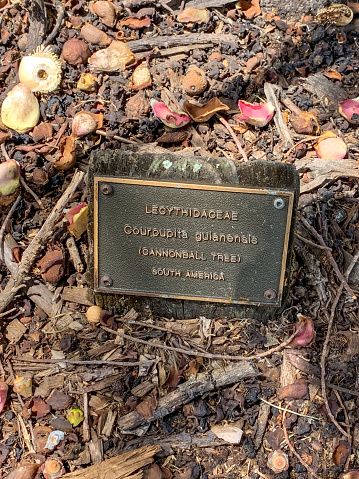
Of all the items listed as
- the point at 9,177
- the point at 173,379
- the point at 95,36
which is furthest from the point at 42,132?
the point at 173,379

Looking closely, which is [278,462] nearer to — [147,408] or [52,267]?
[147,408]

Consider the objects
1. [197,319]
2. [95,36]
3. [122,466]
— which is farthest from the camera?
[95,36]

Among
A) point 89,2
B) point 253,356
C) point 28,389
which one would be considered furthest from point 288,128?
point 28,389

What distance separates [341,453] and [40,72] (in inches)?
107

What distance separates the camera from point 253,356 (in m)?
2.36

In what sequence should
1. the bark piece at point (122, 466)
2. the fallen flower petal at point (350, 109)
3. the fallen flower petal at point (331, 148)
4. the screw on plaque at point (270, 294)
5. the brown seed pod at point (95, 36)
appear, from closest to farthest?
the bark piece at point (122, 466), the screw on plaque at point (270, 294), the fallen flower petal at point (331, 148), the fallen flower petal at point (350, 109), the brown seed pod at point (95, 36)

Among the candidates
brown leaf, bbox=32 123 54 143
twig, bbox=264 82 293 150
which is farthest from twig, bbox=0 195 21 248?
twig, bbox=264 82 293 150

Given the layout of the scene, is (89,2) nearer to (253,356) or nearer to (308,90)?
(308,90)

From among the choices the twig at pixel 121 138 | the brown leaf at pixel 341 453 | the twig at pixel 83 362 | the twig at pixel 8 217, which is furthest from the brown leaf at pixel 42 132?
the brown leaf at pixel 341 453

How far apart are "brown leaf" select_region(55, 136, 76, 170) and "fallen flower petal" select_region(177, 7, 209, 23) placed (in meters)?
1.22

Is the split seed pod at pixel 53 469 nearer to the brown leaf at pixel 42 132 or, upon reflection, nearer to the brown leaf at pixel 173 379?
the brown leaf at pixel 173 379

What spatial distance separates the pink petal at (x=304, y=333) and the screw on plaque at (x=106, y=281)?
94 centimetres

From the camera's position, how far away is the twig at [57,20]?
3.17 m

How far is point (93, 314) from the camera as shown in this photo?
246cm
